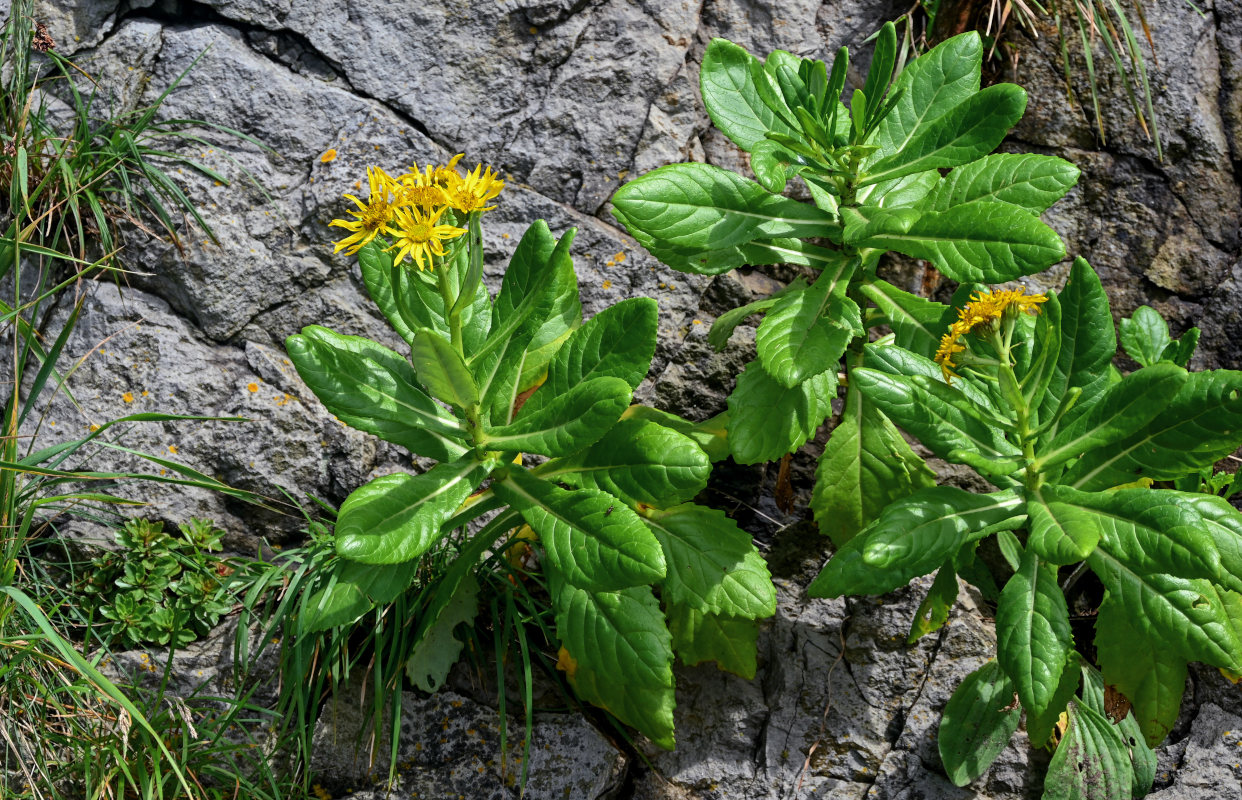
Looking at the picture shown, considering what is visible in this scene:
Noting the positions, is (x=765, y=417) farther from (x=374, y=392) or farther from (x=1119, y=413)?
(x=374, y=392)

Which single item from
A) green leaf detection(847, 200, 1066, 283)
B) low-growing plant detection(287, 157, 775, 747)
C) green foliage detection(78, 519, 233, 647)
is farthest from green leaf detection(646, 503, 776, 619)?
green foliage detection(78, 519, 233, 647)

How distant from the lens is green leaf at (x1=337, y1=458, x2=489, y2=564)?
78.0 inches

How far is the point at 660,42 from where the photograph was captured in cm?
327

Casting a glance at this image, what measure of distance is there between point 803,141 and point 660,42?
989mm

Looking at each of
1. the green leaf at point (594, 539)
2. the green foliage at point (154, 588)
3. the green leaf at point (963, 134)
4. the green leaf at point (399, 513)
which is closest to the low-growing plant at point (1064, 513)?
the green leaf at point (963, 134)

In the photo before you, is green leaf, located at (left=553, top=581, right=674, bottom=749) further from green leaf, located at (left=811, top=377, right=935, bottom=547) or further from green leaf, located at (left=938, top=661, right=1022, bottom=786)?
green leaf, located at (left=938, top=661, right=1022, bottom=786)

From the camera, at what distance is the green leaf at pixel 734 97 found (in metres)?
2.59

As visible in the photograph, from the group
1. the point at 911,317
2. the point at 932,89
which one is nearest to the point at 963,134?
the point at 932,89

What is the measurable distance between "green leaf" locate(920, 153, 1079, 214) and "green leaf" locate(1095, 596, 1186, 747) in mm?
1025

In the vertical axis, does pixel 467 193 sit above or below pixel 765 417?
above

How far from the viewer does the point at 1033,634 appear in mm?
2084

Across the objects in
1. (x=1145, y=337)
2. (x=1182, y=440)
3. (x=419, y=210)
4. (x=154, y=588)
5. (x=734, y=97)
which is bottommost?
(x=154, y=588)

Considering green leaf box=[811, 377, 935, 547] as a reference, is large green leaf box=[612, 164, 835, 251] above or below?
above

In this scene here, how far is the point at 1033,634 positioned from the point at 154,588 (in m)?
2.44
